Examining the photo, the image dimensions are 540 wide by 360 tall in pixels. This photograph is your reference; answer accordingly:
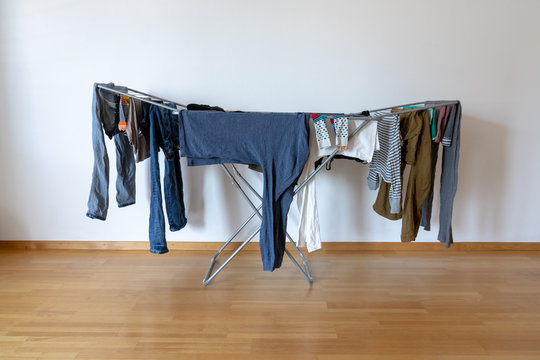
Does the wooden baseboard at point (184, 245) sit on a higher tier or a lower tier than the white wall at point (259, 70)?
lower

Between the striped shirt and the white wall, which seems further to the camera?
the white wall

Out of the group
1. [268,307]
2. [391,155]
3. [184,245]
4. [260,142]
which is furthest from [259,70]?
[268,307]

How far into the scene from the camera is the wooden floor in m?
1.59

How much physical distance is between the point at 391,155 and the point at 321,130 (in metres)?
0.48

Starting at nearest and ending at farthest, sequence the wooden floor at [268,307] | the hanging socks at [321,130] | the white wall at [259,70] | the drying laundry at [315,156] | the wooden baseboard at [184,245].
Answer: the wooden floor at [268,307], the hanging socks at [321,130], the drying laundry at [315,156], the white wall at [259,70], the wooden baseboard at [184,245]

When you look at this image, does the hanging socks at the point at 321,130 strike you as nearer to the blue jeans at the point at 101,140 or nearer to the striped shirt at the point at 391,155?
the striped shirt at the point at 391,155

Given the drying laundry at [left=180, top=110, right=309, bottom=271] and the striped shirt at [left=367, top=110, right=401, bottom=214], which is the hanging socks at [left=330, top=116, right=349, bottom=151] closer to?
the drying laundry at [left=180, top=110, right=309, bottom=271]

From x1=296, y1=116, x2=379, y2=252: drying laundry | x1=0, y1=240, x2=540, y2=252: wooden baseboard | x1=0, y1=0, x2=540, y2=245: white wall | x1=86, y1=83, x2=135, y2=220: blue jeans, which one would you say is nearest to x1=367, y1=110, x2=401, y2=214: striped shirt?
x1=296, y1=116, x2=379, y2=252: drying laundry

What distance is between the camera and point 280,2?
2406mm

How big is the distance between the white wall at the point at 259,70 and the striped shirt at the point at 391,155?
24.0 inches

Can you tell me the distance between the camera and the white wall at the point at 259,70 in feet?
7.95

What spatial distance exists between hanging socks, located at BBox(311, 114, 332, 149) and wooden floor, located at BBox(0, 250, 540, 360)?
95 cm

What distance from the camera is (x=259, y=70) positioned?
2.47 metres

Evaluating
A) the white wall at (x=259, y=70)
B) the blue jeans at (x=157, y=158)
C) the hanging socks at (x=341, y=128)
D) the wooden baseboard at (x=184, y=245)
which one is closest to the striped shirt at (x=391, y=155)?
the hanging socks at (x=341, y=128)
